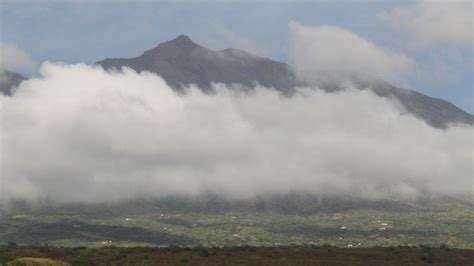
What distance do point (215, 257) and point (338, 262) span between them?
1979cm

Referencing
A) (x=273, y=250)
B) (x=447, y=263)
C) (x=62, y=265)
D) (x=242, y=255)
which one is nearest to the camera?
(x=62, y=265)

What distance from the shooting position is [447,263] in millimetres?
95250

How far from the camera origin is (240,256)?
100m

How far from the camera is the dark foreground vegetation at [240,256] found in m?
94.2

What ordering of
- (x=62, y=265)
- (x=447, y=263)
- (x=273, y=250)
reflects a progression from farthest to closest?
1. (x=273, y=250)
2. (x=447, y=263)
3. (x=62, y=265)

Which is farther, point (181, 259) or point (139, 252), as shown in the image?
point (139, 252)

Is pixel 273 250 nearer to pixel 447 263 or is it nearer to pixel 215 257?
pixel 215 257

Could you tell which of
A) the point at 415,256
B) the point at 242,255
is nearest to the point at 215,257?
the point at 242,255

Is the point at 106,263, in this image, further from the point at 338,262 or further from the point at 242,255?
the point at 338,262

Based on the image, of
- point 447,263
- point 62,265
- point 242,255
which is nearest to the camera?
point 62,265

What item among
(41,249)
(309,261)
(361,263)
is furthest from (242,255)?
(41,249)

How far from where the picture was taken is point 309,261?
9456 centimetres

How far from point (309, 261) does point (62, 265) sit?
37.5m

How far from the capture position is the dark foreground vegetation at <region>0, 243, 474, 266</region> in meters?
94.2
